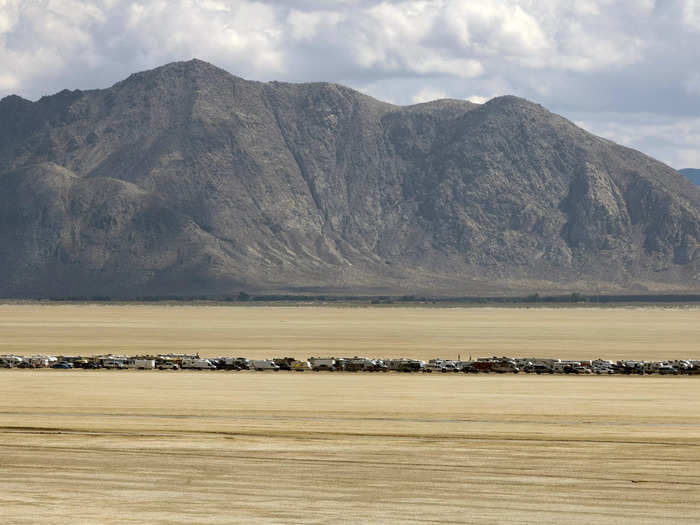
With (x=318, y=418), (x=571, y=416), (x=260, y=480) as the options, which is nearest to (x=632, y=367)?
(x=571, y=416)

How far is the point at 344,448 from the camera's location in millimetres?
38312

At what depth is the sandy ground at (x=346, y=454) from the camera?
29.0 meters

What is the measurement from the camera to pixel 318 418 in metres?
46.1

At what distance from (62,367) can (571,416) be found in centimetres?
3553

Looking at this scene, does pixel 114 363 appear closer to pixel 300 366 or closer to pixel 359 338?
→ pixel 300 366

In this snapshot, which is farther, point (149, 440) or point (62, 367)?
point (62, 367)

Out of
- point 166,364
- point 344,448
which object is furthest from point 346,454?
point 166,364

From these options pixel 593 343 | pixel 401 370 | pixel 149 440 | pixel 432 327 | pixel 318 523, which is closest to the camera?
pixel 318 523

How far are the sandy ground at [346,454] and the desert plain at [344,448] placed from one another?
0.09 meters

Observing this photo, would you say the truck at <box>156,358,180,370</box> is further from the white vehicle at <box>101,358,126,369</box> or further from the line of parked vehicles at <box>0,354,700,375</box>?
the white vehicle at <box>101,358,126,369</box>

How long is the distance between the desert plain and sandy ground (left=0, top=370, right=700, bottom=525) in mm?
91

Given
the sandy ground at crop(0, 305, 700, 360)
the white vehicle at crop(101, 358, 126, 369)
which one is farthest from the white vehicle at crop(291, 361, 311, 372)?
the sandy ground at crop(0, 305, 700, 360)

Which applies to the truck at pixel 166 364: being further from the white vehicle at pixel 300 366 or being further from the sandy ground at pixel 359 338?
the sandy ground at pixel 359 338

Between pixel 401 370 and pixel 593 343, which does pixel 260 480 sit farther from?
pixel 593 343
